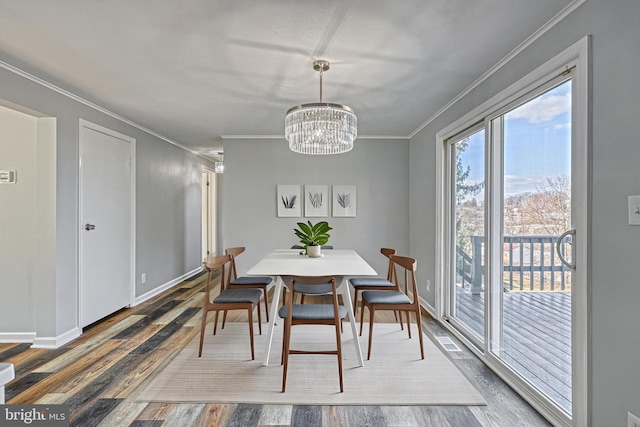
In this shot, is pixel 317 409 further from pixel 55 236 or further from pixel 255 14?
pixel 55 236

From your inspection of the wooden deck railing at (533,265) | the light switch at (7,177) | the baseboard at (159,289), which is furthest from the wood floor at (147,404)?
the light switch at (7,177)

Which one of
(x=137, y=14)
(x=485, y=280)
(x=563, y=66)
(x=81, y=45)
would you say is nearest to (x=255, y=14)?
(x=137, y=14)

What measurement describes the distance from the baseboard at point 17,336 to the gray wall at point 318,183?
86.7 inches

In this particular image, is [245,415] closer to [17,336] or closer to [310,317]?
[310,317]

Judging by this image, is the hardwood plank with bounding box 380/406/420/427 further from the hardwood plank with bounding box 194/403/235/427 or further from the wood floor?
the hardwood plank with bounding box 194/403/235/427

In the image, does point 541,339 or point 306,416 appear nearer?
point 306,416

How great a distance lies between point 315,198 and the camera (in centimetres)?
459

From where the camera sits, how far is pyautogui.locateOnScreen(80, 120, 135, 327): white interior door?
3.25 m

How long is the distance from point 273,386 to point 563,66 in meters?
2.60

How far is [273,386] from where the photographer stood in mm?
2225

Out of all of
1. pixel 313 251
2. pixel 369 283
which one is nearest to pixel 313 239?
pixel 313 251
